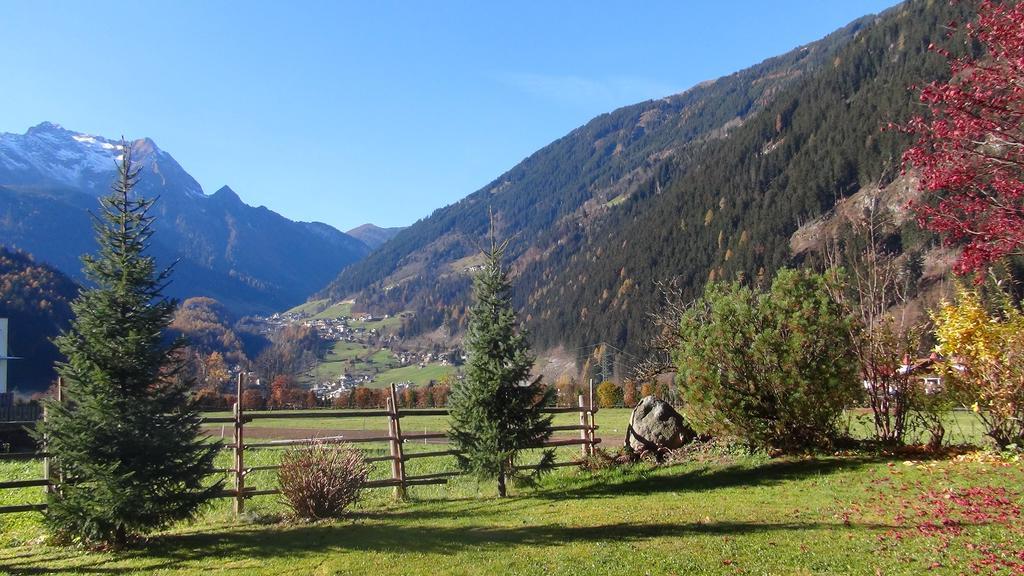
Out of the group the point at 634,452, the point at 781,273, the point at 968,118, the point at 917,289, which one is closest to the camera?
the point at 968,118

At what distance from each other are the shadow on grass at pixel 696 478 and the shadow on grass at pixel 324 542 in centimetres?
350

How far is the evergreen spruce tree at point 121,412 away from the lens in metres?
9.27

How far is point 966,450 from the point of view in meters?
14.1

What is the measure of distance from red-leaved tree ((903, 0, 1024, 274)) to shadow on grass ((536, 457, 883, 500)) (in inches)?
335

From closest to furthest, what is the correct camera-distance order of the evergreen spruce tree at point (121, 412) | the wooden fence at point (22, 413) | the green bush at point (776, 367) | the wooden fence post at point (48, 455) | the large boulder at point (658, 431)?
the evergreen spruce tree at point (121, 412)
the wooden fence post at point (48, 455)
the green bush at point (776, 367)
the large boulder at point (658, 431)
the wooden fence at point (22, 413)

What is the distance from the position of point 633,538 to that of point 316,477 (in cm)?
549

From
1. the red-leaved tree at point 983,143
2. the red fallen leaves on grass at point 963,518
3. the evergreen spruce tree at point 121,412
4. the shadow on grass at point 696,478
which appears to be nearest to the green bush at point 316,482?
the evergreen spruce tree at point 121,412

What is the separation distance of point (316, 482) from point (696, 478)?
8.09m

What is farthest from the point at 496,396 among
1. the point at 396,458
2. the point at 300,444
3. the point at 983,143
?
the point at 983,143

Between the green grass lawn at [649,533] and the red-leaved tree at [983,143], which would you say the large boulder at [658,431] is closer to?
the green grass lawn at [649,533]

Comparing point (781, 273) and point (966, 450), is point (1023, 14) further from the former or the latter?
point (966, 450)

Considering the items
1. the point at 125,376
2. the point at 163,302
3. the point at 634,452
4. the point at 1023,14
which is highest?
the point at 1023,14

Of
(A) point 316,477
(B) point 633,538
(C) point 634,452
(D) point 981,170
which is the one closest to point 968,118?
(D) point 981,170

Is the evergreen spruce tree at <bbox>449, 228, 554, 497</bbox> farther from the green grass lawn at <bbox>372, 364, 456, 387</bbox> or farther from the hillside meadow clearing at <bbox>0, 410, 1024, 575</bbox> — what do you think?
the green grass lawn at <bbox>372, 364, 456, 387</bbox>
